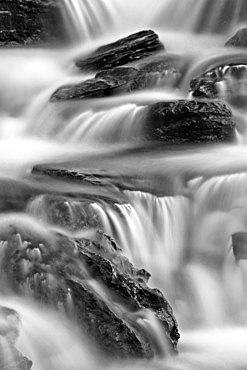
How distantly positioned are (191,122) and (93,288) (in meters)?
4.99

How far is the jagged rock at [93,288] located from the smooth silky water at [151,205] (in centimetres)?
9

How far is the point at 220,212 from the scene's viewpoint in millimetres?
7816

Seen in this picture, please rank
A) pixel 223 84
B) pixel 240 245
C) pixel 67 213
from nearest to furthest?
1. pixel 67 213
2. pixel 240 245
3. pixel 223 84

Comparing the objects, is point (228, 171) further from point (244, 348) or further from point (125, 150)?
point (244, 348)

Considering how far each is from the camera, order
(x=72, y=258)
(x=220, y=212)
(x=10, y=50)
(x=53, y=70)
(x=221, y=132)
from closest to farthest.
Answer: (x=72, y=258) < (x=220, y=212) < (x=221, y=132) < (x=53, y=70) < (x=10, y=50)

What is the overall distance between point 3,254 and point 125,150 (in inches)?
175

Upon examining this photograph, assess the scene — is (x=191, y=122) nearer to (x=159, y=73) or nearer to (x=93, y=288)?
(x=159, y=73)

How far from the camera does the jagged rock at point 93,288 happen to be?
Answer: 17.2ft

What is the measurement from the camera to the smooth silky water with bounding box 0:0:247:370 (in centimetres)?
544

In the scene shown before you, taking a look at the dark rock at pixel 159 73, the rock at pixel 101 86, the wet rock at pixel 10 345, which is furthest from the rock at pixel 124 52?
the wet rock at pixel 10 345

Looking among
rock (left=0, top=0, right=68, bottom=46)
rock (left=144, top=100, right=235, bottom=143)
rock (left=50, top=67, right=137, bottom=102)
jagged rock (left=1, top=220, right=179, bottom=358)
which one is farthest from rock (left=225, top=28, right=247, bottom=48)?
jagged rock (left=1, top=220, right=179, bottom=358)

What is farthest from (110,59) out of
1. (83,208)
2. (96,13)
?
(83,208)

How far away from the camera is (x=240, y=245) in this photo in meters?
7.30

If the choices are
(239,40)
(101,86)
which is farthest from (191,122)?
(239,40)
